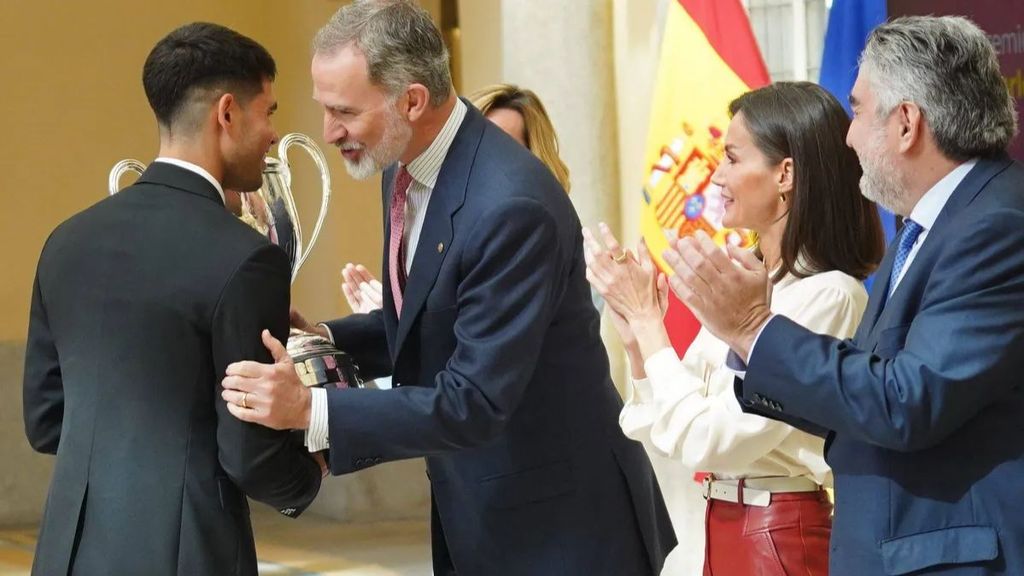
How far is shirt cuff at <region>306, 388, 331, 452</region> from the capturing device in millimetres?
2535

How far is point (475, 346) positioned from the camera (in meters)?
2.56

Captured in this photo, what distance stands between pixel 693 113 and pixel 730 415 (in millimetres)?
2410

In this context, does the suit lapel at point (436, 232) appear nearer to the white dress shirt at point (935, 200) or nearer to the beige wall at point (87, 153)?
the white dress shirt at point (935, 200)

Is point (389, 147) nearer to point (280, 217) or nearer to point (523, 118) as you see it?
point (280, 217)

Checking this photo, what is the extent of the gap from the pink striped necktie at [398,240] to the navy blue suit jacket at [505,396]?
30 mm

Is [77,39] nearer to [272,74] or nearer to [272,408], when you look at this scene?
[272,74]

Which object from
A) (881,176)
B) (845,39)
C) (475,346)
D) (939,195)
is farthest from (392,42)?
(845,39)

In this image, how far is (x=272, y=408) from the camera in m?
2.43

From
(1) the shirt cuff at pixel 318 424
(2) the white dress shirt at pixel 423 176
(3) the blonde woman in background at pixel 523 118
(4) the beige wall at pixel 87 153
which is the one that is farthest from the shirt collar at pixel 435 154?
(4) the beige wall at pixel 87 153

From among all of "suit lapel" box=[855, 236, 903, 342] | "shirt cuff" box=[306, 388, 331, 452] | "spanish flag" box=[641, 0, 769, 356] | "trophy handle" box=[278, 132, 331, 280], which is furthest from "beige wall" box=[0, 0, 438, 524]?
"suit lapel" box=[855, 236, 903, 342]

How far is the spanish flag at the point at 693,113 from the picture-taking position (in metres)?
5.01

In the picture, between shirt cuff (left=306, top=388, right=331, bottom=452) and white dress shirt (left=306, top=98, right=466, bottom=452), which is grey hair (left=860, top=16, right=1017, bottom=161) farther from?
shirt cuff (left=306, top=388, right=331, bottom=452)

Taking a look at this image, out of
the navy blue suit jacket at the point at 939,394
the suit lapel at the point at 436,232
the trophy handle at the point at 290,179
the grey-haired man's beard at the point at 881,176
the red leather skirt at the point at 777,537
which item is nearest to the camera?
the navy blue suit jacket at the point at 939,394

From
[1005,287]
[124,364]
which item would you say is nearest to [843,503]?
[1005,287]
